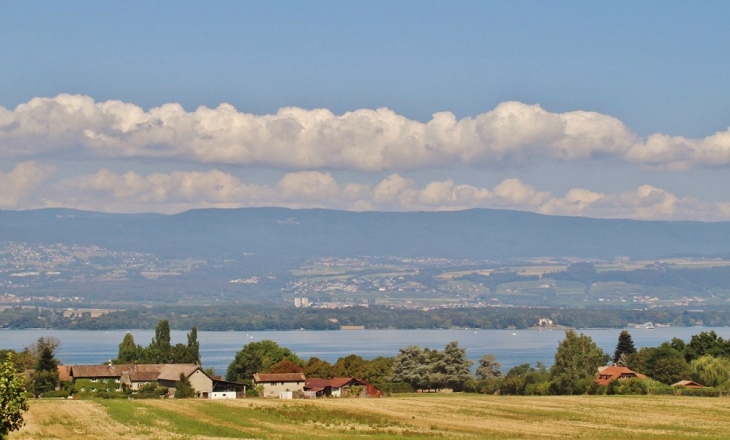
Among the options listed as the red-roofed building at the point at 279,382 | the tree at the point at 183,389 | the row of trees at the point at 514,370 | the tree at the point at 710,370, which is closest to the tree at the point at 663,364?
the row of trees at the point at 514,370

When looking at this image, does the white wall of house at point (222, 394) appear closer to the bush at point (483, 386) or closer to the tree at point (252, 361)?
the tree at point (252, 361)

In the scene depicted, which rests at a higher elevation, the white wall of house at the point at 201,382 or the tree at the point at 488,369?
the tree at the point at 488,369

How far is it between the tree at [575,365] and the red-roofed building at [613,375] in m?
0.76

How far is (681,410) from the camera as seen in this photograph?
65938 mm

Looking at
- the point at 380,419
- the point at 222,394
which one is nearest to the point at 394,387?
the point at 222,394

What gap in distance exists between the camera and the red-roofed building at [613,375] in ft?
311

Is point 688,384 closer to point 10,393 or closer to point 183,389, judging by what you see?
point 183,389

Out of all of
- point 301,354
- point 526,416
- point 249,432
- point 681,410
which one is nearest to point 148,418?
point 249,432

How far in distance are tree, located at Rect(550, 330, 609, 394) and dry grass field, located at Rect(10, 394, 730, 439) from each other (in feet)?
66.0

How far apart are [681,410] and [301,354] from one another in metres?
119

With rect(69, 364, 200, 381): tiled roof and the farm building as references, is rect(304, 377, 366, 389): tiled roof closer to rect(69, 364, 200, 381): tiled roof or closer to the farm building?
the farm building

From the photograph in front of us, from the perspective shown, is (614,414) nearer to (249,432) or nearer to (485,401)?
(485,401)

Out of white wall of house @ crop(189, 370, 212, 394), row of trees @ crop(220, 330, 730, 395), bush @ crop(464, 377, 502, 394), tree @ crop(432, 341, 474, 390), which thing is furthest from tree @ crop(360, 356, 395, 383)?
white wall of house @ crop(189, 370, 212, 394)

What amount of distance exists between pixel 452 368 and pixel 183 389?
87.0 feet
